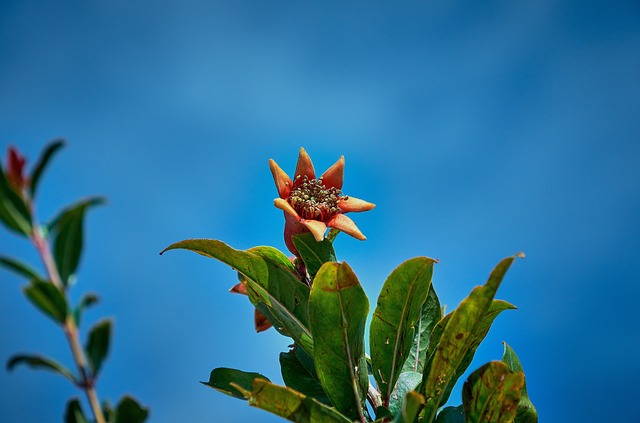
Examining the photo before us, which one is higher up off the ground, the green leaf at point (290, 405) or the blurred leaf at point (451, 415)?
the blurred leaf at point (451, 415)

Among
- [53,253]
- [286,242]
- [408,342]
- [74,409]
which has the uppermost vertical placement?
[286,242]

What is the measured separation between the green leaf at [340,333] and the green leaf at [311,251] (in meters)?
0.41

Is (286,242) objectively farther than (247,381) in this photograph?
Yes

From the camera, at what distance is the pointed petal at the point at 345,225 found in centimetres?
255

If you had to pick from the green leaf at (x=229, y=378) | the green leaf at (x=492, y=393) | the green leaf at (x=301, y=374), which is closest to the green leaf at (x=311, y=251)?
the green leaf at (x=301, y=374)

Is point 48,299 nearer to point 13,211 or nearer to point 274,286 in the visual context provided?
point 13,211

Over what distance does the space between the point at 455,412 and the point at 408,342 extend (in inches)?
13.9

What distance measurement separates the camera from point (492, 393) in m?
2.05

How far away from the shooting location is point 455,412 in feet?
7.60

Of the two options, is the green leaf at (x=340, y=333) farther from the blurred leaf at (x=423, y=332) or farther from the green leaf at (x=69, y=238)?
the green leaf at (x=69, y=238)

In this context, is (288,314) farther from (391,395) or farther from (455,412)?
(455,412)

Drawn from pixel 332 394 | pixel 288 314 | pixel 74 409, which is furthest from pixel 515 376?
pixel 74 409

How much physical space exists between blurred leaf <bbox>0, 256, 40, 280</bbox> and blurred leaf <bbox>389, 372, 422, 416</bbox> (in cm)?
165

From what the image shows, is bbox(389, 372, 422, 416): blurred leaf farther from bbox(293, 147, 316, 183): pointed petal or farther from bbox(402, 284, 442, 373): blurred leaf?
bbox(293, 147, 316, 183): pointed petal
